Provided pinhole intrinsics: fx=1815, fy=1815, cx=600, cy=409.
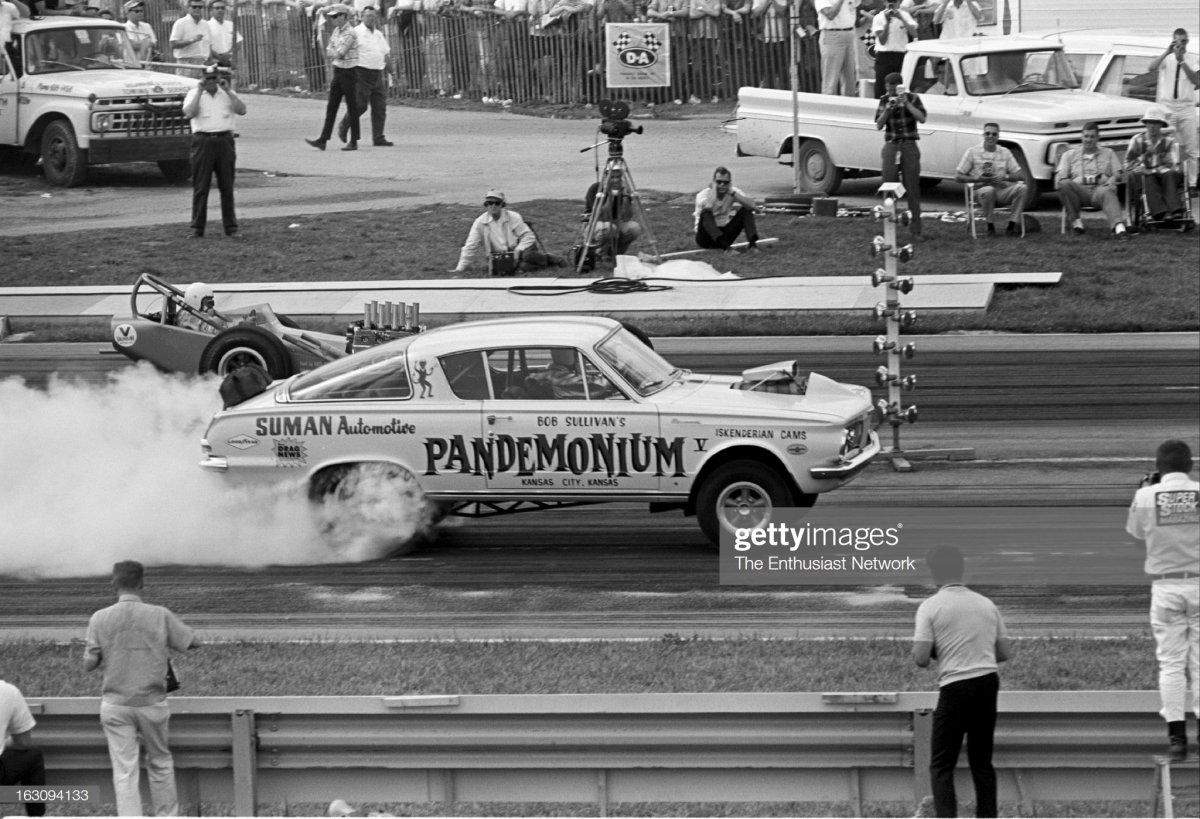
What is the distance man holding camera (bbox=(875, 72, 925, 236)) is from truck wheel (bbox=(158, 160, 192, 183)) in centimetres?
1081

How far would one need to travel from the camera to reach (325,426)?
442 inches

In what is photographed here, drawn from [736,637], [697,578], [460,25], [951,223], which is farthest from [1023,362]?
[460,25]

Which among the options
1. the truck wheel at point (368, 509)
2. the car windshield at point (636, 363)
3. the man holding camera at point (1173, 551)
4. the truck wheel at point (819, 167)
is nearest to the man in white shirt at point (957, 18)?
the truck wheel at point (819, 167)

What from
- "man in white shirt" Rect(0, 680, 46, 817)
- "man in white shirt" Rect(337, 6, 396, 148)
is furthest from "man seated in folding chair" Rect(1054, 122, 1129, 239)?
"man in white shirt" Rect(0, 680, 46, 817)

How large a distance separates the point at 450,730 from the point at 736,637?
2.59 m

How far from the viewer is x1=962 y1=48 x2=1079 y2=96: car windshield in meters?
22.5

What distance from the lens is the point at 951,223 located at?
71.8ft

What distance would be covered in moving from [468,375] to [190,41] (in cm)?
1867

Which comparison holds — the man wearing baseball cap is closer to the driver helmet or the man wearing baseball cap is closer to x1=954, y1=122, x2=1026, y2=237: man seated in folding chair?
x1=954, y1=122, x2=1026, y2=237: man seated in folding chair

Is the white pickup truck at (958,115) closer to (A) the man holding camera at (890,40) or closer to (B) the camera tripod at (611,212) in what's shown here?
(A) the man holding camera at (890,40)

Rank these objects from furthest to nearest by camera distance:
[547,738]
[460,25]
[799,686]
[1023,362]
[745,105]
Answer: [460,25] < [745,105] < [1023,362] < [799,686] < [547,738]

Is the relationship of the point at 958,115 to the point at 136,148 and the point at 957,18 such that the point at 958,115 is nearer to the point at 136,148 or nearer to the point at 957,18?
the point at 957,18

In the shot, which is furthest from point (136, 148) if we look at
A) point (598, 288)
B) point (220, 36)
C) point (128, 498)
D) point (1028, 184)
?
point (128, 498)

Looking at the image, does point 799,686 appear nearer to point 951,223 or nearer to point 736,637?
point 736,637
